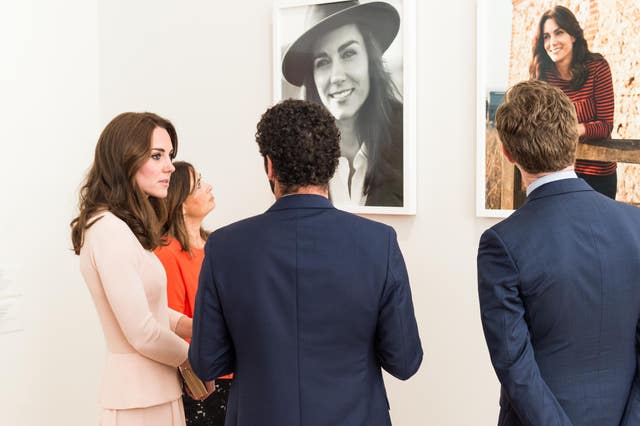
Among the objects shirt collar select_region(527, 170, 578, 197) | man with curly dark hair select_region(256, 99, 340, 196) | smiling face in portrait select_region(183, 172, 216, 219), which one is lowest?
smiling face in portrait select_region(183, 172, 216, 219)

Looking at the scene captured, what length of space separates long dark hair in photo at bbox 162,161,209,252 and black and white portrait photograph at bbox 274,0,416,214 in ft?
2.20

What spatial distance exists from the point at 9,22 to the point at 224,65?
107 cm

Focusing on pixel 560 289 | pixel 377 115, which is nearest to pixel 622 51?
pixel 377 115

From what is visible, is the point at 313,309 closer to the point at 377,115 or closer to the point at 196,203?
the point at 196,203

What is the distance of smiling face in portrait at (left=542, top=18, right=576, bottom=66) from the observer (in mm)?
2768

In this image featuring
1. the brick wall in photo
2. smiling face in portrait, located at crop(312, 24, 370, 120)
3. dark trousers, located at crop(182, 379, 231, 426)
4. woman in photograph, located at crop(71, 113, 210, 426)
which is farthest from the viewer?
smiling face in portrait, located at crop(312, 24, 370, 120)

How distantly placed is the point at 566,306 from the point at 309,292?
2.06ft

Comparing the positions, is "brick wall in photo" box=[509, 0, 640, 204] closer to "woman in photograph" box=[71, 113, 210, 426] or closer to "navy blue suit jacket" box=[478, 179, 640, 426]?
"navy blue suit jacket" box=[478, 179, 640, 426]

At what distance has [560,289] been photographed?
174 centimetres

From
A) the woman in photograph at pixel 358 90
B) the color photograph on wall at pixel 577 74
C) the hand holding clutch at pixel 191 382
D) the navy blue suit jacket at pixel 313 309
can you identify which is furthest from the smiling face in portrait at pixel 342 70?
the navy blue suit jacket at pixel 313 309

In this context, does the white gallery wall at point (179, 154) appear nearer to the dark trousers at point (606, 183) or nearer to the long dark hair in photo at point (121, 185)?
the dark trousers at point (606, 183)

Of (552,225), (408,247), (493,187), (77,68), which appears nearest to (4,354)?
(77,68)

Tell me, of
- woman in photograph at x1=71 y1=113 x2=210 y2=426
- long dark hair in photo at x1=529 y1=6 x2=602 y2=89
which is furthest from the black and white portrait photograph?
woman in photograph at x1=71 y1=113 x2=210 y2=426

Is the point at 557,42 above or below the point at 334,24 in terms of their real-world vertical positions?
below
